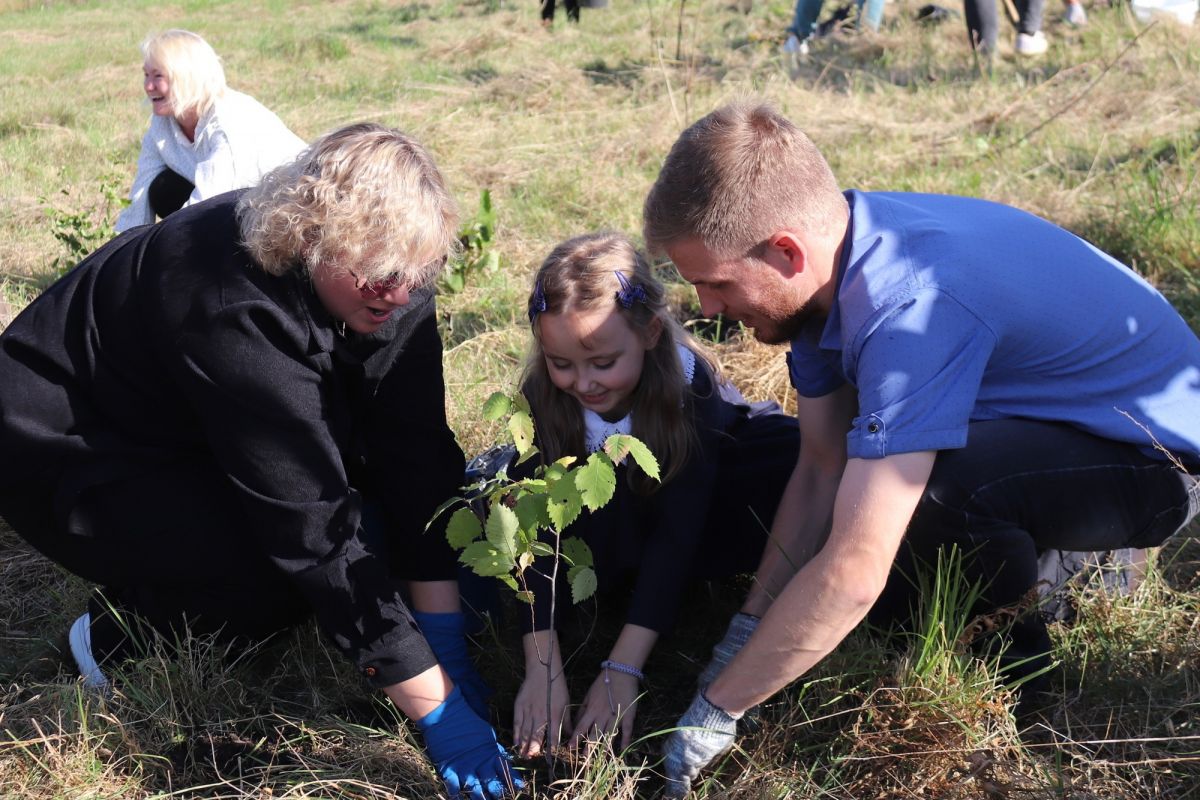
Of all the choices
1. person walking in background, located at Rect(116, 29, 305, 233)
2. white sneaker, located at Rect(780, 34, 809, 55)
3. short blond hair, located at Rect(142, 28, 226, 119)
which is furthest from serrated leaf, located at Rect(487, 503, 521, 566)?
white sneaker, located at Rect(780, 34, 809, 55)

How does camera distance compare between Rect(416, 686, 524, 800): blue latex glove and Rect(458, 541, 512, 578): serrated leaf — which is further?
Rect(416, 686, 524, 800): blue latex glove

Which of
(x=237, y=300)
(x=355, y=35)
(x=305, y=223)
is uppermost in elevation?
(x=305, y=223)

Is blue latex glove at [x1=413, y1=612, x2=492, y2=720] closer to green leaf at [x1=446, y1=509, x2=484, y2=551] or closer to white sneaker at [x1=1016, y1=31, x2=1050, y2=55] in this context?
green leaf at [x1=446, y1=509, x2=484, y2=551]

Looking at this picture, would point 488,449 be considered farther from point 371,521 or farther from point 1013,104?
point 1013,104

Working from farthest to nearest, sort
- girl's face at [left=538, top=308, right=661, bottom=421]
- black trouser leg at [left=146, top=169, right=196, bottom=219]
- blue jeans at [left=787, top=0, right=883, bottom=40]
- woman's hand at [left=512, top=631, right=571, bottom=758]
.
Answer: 1. blue jeans at [left=787, top=0, right=883, bottom=40]
2. black trouser leg at [left=146, top=169, right=196, bottom=219]
3. girl's face at [left=538, top=308, right=661, bottom=421]
4. woman's hand at [left=512, top=631, right=571, bottom=758]

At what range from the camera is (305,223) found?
2.02 m

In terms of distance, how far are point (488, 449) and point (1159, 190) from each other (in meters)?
3.14

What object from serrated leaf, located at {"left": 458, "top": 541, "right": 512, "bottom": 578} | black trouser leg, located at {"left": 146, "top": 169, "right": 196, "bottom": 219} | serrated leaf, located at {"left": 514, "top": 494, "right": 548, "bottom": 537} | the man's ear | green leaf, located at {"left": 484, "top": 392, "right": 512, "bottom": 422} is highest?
the man's ear

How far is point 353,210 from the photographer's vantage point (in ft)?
6.56

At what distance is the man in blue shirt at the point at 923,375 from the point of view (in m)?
1.79

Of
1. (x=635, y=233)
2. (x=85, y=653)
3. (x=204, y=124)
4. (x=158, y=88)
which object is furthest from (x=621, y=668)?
(x=158, y=88)

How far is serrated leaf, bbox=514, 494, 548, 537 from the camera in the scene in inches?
71.6

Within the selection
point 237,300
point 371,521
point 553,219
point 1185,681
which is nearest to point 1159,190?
point 553,219

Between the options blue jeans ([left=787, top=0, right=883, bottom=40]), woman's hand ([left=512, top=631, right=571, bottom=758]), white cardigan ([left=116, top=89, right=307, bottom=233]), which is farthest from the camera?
blue jeans ([left=787, top=0, right=883, bottom=40])
